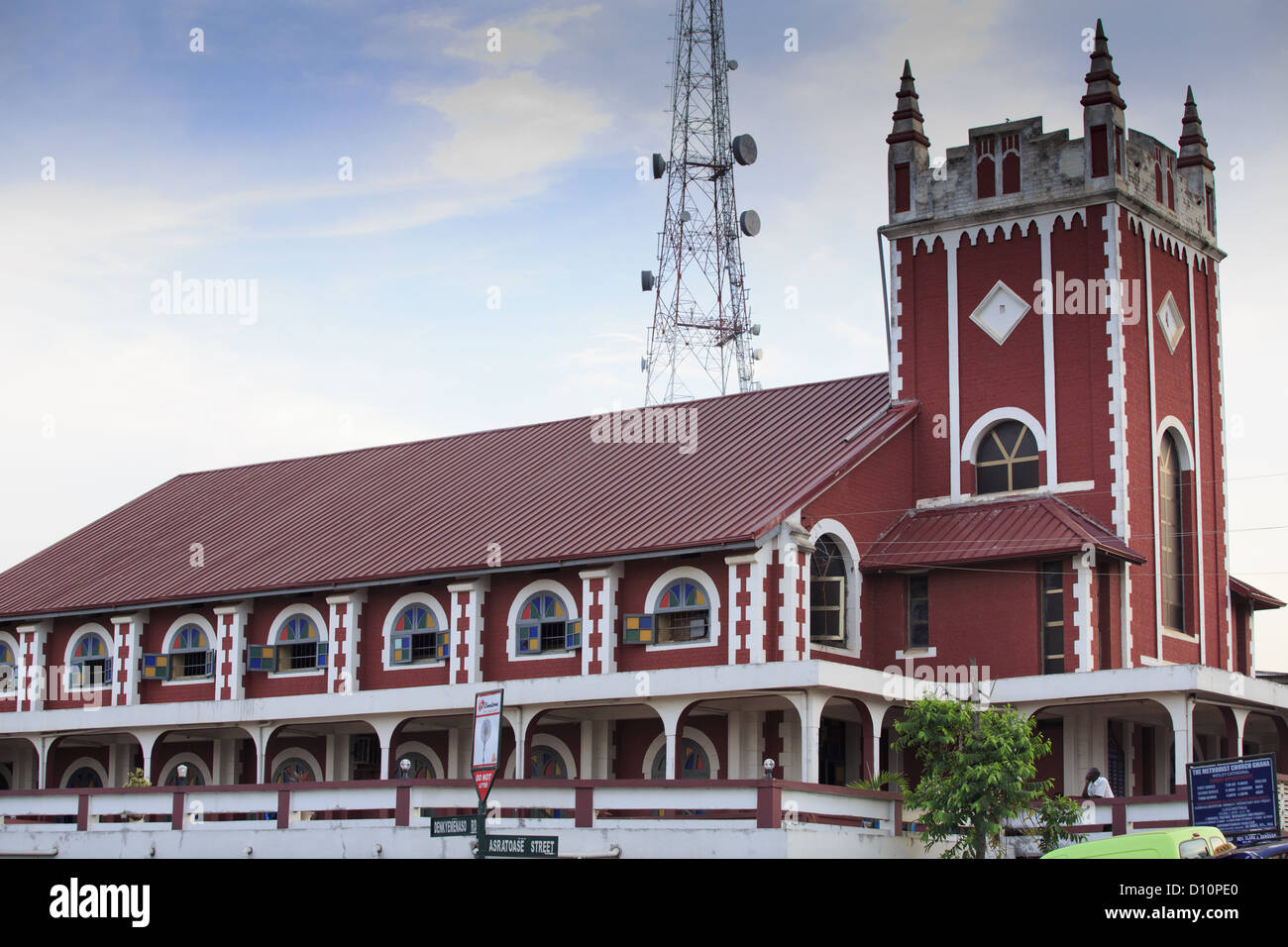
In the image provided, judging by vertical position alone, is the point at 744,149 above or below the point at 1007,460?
above

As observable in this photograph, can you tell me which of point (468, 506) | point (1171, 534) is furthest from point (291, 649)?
point (1171, 534)

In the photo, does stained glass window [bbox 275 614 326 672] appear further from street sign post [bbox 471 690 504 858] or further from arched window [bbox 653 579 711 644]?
street sign post [bbox 471 690 504 858]

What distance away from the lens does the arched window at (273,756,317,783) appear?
42250 mm

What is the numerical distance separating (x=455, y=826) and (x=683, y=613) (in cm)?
1210

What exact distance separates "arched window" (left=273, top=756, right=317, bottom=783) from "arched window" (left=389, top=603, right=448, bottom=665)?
172 inches

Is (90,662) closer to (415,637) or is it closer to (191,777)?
(191,777)

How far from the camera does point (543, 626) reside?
124ft

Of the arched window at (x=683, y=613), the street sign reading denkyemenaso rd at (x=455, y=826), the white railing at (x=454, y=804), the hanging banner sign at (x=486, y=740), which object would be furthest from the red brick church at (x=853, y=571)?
the hanging banner sign at (x=486, y=740)

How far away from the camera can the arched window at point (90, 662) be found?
145 ft

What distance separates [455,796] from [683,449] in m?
11.0

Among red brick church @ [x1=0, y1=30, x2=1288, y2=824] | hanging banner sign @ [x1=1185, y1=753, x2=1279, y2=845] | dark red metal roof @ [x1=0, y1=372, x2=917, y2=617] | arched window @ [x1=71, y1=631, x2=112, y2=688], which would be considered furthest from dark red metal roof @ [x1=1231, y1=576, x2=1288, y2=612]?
arched window @ [x1=71, y1=631, x2=112, y2=688]

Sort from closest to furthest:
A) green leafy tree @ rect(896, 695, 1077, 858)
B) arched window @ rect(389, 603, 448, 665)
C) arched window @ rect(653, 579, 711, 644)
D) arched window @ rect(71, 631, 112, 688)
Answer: green leafy tree @ rect(896, 695, 1077, 858), arched window @ rect(653, 579, 711, 644), arched window @ rect(389, 603, 448, 665), arched window @ rect(71, 631, 112, 688)

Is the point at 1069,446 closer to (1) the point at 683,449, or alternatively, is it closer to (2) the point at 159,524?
(1) the point at 683,449

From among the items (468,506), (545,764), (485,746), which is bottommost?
(545,764)
